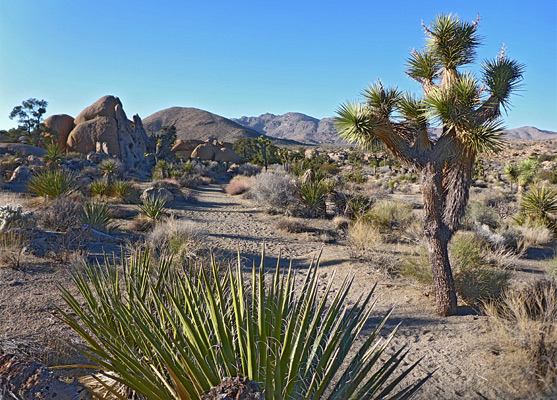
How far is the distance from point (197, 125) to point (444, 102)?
97.3m

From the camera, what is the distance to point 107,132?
104 feet

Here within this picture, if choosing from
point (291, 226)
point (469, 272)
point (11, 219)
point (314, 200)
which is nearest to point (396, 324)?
point (469, 272)

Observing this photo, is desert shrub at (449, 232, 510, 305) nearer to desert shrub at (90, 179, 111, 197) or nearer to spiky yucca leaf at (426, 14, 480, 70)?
Answer: spiky yucca leaf at (426, 14, 480, 70)

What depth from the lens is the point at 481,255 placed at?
7.14 m

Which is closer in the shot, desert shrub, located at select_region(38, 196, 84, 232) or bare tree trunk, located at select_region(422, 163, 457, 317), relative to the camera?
bare tree trunk, located at select_region(422, 163, 457, 317)

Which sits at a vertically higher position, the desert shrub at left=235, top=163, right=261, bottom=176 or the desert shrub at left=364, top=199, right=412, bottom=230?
the desert shrub at left=235, top=163, right=261, bottom=176

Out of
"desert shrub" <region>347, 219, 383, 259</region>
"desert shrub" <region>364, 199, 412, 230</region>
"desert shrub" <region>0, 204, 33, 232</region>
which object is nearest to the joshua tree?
"desert shrub" <region>347, 219, 383, 259</region>

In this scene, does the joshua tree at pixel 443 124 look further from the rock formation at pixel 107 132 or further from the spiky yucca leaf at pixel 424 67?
the rock formation at pixel 107 132

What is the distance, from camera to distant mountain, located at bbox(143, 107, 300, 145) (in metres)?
90.5

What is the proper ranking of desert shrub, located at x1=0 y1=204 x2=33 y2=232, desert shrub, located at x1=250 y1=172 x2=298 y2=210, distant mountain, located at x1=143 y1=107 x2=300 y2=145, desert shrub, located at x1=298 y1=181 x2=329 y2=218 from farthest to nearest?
distant mountain, located at x1=143 y1=107 x2=300 y2=145
desert shrub, located at x1=250 y1=172 x2=298 y2=210
desert shrub, located at x1=298 y1=181 x2=329 y2=218
desert shrub, located at x1=0 y1=204 x2=33 y2=232

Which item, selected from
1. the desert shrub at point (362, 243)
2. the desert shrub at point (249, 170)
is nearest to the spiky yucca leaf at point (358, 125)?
the desert shrub at point (362, 243)

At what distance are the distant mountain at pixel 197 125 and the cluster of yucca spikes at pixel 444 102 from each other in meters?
80.8

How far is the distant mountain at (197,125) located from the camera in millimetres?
90500

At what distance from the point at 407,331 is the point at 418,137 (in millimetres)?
2840
